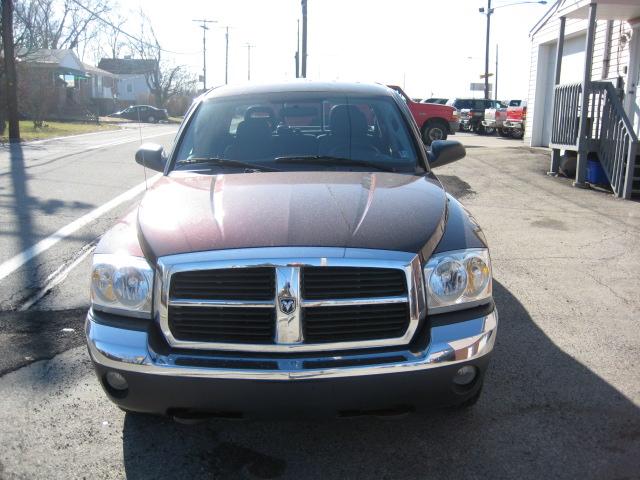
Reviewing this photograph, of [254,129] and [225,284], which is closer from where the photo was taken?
[225,284]

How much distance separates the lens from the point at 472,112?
3356 centimetres

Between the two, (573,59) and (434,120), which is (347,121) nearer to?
(573,59)

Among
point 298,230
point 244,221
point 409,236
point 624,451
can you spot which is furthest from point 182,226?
point 624,451

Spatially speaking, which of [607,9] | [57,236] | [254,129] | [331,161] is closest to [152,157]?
[254,129]

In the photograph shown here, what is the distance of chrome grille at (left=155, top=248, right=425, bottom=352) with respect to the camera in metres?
2.60

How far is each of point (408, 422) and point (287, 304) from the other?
1.10 metres

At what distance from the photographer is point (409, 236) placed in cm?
279

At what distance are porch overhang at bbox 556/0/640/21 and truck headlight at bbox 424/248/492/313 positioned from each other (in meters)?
10.4

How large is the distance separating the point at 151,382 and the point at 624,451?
2195 millimetres

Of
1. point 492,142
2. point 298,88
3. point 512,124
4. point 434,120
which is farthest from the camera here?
point 512,124

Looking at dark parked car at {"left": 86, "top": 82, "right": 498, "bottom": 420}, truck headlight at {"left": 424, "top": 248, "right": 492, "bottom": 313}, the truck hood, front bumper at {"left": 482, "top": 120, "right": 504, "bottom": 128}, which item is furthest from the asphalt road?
front bumper at {"left": 482, "top": 120, "right": 504, "bottom": 128}

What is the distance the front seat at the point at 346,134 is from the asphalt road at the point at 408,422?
5.36ft

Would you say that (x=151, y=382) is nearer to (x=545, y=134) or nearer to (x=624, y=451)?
(x=624, y=451)

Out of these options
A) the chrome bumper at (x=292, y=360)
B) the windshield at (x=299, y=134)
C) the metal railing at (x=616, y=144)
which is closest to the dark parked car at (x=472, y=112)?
the metal railing at (x=616, y=144)
